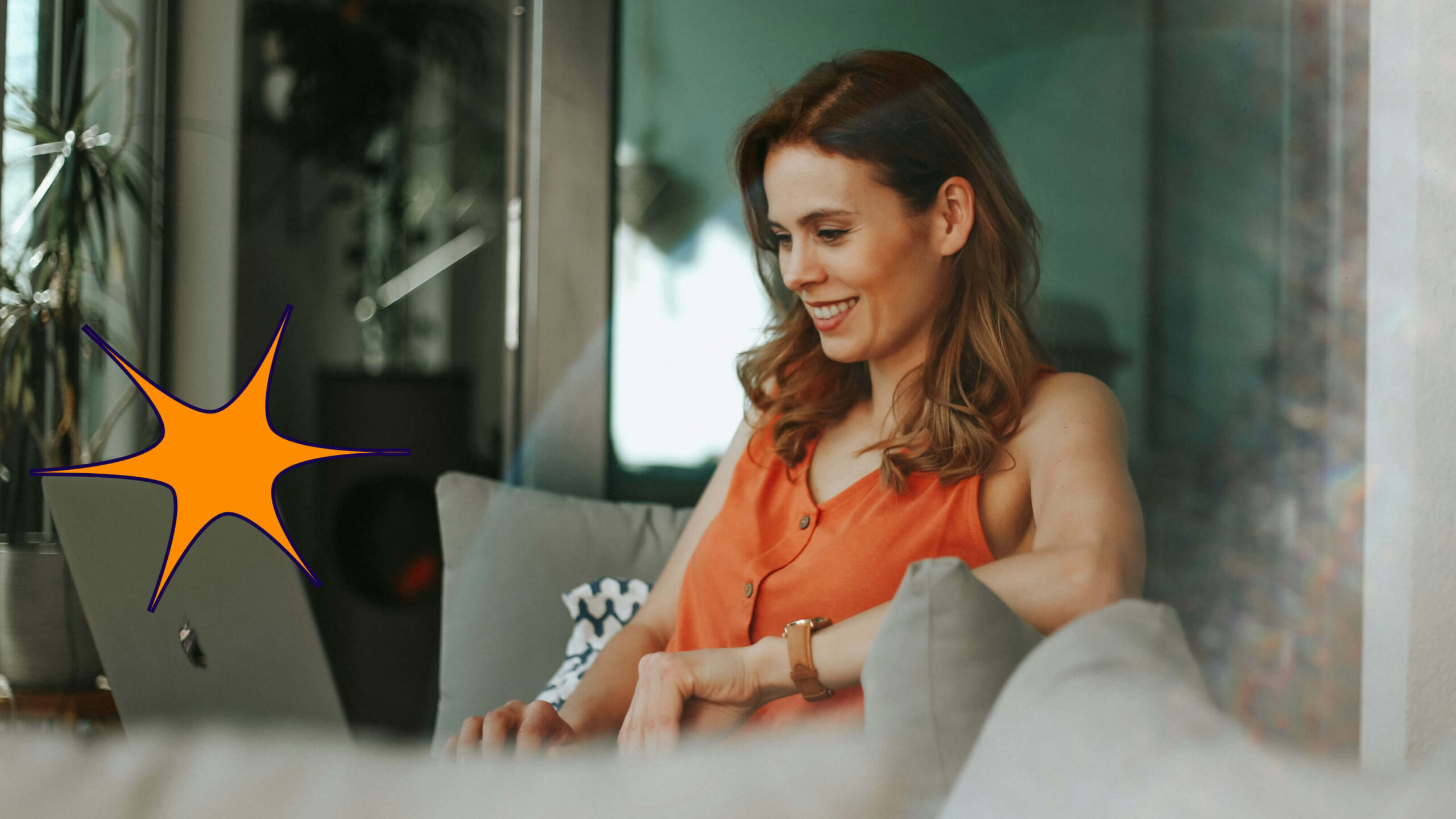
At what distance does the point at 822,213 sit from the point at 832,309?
0.06 metres

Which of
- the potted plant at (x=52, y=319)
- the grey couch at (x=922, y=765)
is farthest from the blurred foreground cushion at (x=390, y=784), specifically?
the potted plant at (x=52, y=319)

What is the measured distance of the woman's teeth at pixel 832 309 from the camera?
56 centimetres

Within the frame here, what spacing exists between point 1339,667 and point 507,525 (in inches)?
23.9

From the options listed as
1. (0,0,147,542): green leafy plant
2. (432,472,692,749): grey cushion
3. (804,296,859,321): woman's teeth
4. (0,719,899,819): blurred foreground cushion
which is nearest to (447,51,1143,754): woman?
(804,296,859,321): woman's teeth

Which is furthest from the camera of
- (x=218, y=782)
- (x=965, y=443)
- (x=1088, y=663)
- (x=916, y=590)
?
(x=965, y=443)

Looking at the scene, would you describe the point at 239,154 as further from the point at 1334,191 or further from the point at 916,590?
the point at 1334,191

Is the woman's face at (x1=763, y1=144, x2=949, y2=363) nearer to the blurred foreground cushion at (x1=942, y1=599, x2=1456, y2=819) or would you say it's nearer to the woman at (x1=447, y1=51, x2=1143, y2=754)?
the woman at (x1=447, y1=51, x2=1143, y2=754)

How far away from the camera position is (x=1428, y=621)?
0.56 meters

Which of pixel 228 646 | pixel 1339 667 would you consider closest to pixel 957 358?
pixel 1339 667

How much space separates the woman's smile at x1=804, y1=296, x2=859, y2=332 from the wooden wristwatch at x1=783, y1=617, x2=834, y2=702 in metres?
0.18

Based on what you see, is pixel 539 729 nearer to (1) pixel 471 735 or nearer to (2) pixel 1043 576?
(1) pixel 471 735

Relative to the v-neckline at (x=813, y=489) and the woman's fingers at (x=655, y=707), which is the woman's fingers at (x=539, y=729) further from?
the v-neckline at (x=813, y=489)

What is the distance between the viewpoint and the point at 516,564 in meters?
0.76

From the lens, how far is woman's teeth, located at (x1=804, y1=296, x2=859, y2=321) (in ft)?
1.84
